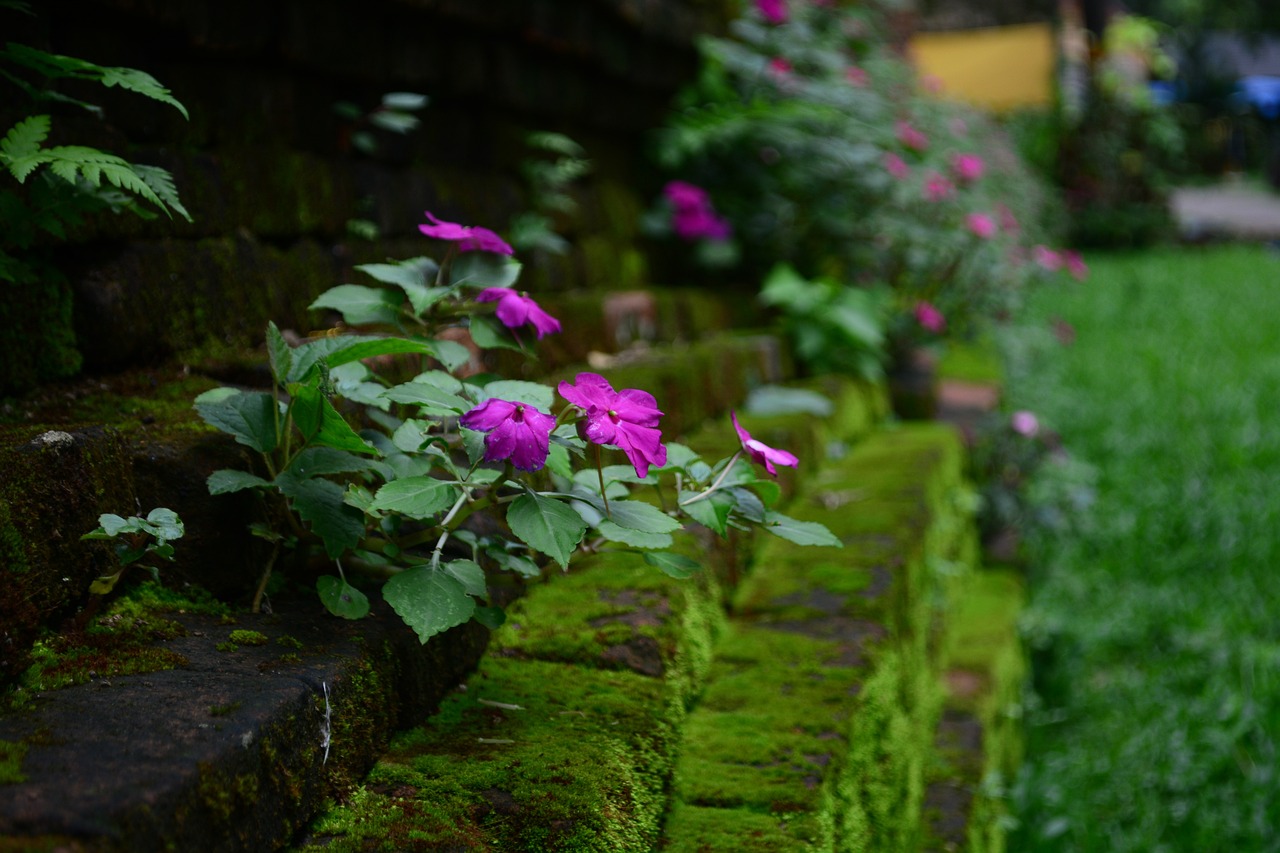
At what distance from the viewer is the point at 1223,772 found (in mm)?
2904

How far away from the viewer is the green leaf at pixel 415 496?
1052 millimetres

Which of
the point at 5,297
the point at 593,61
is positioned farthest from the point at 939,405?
the point at 5,297

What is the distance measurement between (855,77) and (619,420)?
349 cm

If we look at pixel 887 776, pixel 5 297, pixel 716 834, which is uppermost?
pixel 5 297

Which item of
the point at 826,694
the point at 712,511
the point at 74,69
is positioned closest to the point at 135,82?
the point at 74,69

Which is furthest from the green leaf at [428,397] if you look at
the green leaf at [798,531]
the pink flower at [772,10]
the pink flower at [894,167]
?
the pink flower at [894,167]

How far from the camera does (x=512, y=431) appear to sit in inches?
41.9

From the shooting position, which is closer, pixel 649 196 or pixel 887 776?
pixel 887 776

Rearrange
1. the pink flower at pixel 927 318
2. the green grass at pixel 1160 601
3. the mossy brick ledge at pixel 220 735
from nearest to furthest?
the mossy brick ledge at pixel 220 735 → the green grass at pixel 1160 601 → the pink flower at pixel 927 318

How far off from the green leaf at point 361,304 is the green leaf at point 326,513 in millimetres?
273

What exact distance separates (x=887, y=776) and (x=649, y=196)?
7.49 ft

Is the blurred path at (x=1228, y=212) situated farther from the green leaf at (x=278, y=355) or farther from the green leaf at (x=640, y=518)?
the green leaf at (x=278, y=355)

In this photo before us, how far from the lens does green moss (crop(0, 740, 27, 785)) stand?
789mm

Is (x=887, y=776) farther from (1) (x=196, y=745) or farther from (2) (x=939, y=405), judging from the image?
(2) (x=939, y=405)
